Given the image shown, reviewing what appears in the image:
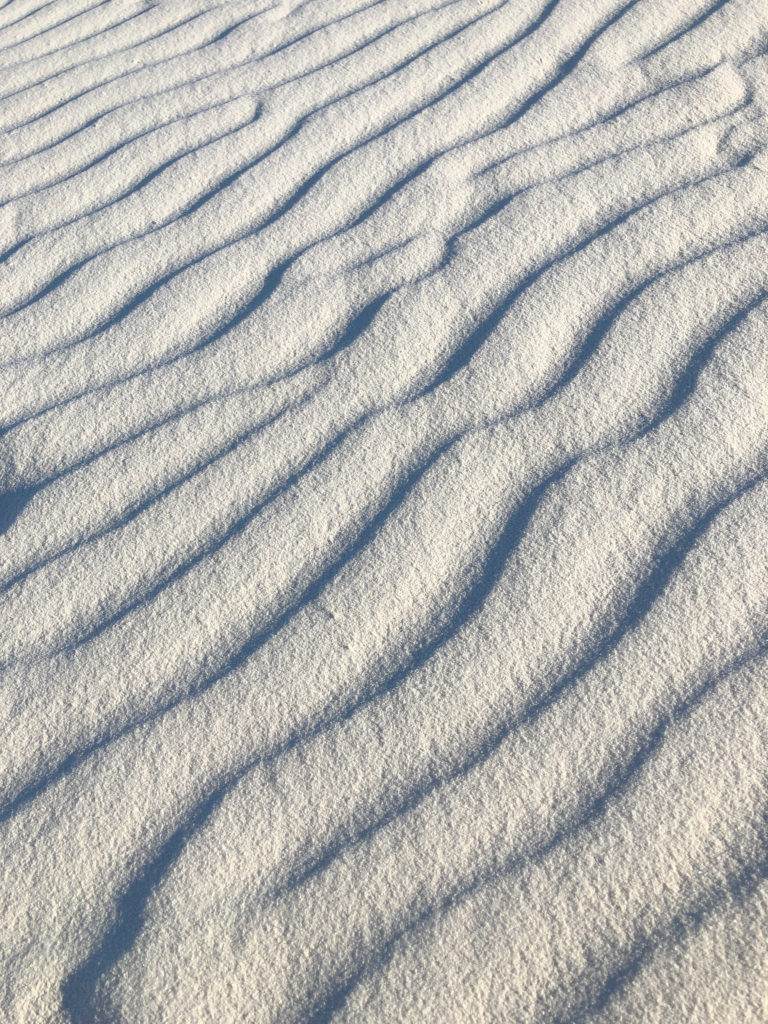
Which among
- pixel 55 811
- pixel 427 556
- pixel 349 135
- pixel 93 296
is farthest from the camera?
pixel 349 135

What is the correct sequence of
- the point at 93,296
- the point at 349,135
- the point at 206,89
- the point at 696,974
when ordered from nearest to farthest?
1. the point at 696,974
2. the point at 93,296
3. the point at 349,135
4. the point at 206,89

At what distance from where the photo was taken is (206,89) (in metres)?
2.62

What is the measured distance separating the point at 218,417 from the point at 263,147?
91 cm

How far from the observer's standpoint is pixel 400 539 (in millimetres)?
1588

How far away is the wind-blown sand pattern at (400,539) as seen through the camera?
4.00ft

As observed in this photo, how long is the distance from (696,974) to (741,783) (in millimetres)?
245

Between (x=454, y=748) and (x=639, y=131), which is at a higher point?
(x=639, y=131)

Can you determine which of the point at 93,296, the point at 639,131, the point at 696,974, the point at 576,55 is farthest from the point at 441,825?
the point at 576,55

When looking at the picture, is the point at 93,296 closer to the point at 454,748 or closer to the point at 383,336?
the point at 383,336

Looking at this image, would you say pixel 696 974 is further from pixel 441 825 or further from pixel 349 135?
pixel 349 135

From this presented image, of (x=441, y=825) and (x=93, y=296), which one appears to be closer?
(x=441, y=825)

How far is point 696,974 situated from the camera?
112cm

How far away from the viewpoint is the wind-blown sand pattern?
1219 millimetres

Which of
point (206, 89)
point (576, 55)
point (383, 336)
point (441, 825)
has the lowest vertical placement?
point (441, 825)
